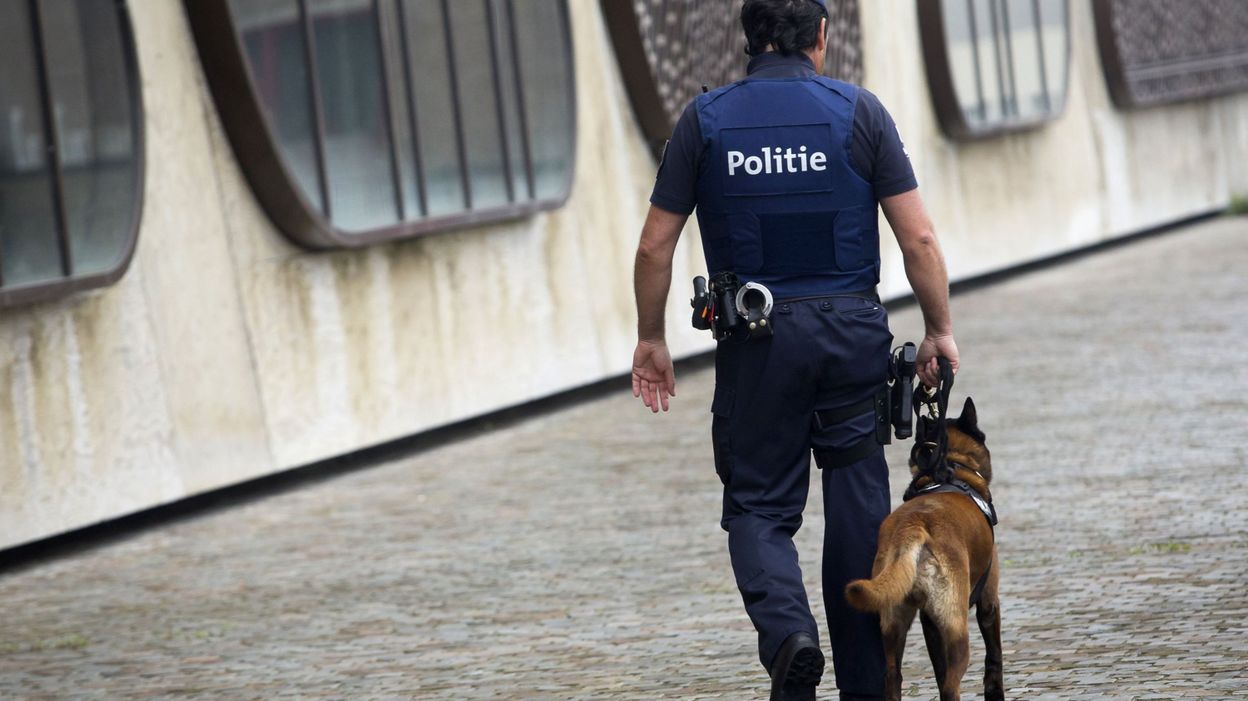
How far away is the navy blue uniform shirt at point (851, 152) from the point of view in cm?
501

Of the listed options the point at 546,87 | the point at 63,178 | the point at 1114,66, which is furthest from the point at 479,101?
the point at 1114,66

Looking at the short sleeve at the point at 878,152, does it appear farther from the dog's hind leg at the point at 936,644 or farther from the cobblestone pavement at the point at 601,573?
the cobblestone pavement at the point at 601,573

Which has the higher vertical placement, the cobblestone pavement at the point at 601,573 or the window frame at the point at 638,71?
the window frame at the point at 638,71

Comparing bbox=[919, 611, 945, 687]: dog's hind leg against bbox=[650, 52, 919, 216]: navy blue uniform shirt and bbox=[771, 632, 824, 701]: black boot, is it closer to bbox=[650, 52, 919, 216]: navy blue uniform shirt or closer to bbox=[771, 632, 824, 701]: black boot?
bbox=[771, 632, 824, 701]: black boot

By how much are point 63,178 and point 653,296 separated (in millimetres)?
5541

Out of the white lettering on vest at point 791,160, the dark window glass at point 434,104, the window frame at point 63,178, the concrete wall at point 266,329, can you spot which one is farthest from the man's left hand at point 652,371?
the dark window glass at point 434,104

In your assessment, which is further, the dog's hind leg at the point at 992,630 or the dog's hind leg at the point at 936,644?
the dog's hind leg at the point at 992,630

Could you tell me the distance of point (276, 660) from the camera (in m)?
6.86

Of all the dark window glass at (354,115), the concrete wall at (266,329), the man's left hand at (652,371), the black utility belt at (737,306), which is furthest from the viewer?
the dark window glass at (354,115)

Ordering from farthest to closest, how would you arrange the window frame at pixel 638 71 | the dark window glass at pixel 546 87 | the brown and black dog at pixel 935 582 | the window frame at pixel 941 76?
the window frame at pixel 941 76, the window frame at pixel 638 71, the dark window glass at pixel 546 87, the brown and black dog at pixel 935 582

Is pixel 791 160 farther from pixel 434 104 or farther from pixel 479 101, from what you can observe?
pixel 479 101

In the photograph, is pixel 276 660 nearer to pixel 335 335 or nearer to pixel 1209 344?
pixel 335 335

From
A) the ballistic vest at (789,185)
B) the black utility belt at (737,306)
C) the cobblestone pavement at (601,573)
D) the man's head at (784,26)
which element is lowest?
the cobblestone pavement at (601,573)

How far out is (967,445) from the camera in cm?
545
